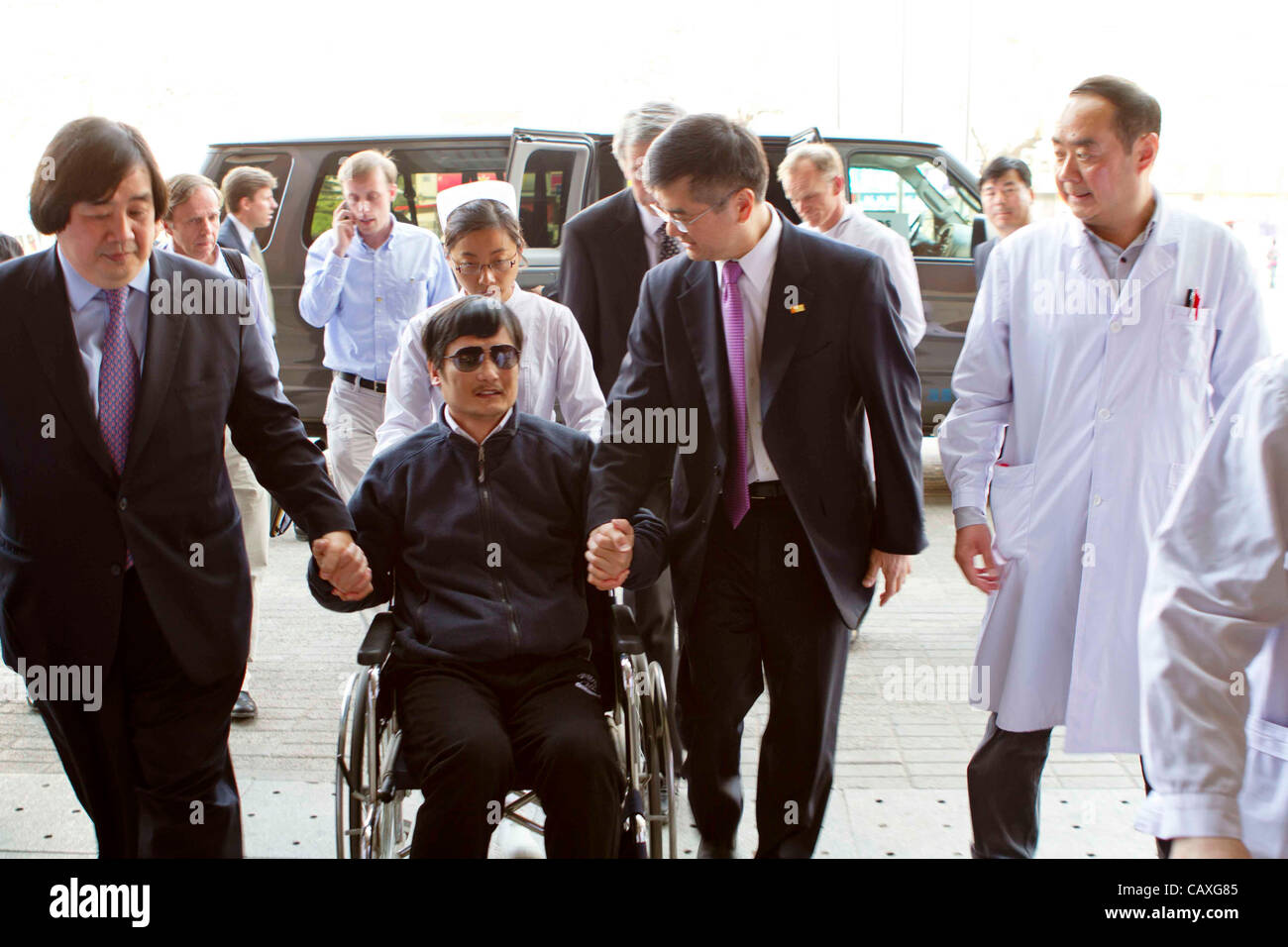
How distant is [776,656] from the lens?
9.60ft

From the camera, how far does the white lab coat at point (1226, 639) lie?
1.40 metres

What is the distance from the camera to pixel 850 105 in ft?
52.6

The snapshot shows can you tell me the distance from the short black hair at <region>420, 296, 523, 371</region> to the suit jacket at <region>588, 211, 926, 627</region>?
40 cm

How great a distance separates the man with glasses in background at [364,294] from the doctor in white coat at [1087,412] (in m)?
2.81

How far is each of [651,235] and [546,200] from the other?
13.5 ft

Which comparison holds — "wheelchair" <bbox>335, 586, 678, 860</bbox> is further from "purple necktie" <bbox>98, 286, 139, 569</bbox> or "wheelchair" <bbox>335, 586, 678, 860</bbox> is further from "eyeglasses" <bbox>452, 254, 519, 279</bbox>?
"eyeglasses" <bbox>452, 254, 519, 279</bbox>

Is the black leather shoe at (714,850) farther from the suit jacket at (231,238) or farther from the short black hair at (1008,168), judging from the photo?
the short black hair at (1008,168)

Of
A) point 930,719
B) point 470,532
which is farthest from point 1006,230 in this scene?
point 470,532

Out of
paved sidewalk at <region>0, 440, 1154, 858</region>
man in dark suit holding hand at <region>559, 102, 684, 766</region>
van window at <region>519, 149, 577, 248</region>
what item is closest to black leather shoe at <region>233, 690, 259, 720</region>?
paved sidewalk at <region>0, 440, 1154, 858</region>

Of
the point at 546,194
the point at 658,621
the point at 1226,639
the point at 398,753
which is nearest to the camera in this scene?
the point at 1226,639

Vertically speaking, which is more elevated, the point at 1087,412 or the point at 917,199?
the point at 917,199

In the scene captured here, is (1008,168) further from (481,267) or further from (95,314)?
(95,314)

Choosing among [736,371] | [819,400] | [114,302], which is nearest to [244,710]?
[114,302]

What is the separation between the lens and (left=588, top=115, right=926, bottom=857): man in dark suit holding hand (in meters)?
2.75
